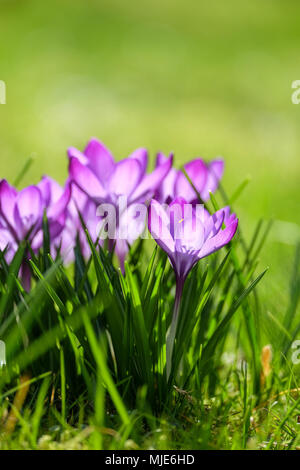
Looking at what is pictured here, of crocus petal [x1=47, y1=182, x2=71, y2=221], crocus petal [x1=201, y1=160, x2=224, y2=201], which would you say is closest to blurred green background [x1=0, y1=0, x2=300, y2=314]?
crocus petal [x1=201, y1=160, x2=224, y2=201]

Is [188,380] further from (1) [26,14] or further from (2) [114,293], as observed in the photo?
(1) [26,14]

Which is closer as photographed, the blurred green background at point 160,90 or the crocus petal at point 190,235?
the crocus petal at point 190,235

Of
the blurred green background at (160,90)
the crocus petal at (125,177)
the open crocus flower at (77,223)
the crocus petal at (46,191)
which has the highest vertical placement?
the blurred green background at (160,90)

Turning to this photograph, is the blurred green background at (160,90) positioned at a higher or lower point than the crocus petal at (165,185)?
higher

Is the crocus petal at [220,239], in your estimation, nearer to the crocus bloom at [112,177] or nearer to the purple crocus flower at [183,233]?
the purple crocus flower at [183,233]

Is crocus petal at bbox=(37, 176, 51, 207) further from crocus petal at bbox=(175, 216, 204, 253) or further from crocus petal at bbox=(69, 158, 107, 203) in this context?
crocus petal at bbox=(175, 216, 204, 253)

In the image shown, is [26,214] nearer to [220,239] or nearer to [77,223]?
[77,223]

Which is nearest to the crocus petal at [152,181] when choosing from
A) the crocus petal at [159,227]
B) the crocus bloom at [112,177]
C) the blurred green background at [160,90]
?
the crocus bloom at [112,177]
